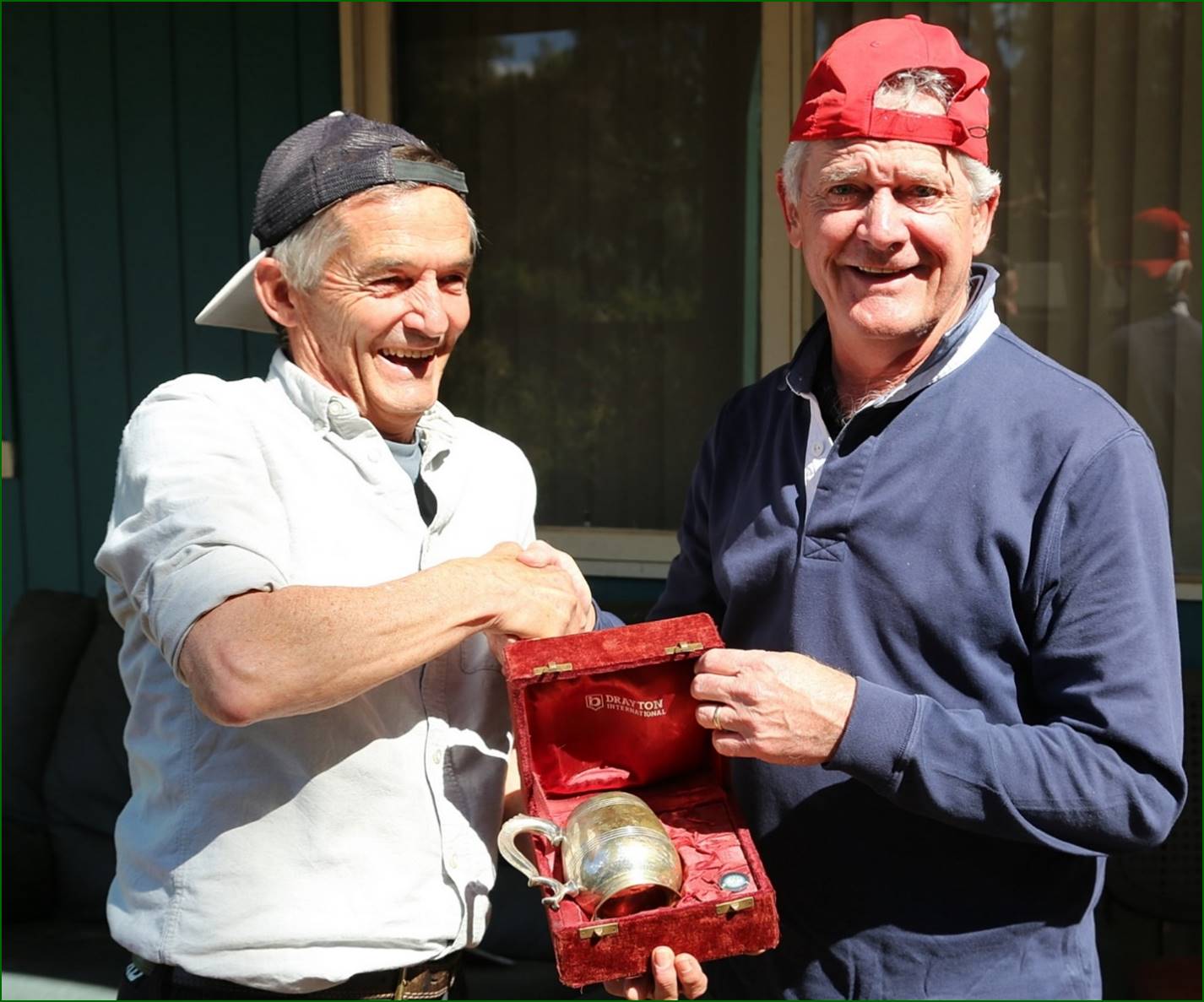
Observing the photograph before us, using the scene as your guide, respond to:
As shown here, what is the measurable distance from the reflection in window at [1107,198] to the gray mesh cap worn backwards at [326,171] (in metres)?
2.53

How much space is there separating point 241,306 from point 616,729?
0.83 meters

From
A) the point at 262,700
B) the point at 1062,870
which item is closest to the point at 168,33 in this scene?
the point at 262,700

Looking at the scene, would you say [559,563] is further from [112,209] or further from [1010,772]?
[112,209]

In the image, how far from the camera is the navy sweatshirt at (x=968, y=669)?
1643 mm

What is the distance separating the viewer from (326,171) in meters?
1.81

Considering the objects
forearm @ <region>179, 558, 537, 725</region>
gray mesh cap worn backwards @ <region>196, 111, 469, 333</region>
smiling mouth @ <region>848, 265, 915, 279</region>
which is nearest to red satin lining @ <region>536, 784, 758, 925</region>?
forearm @ <region>179, 558, 537, 725</region>

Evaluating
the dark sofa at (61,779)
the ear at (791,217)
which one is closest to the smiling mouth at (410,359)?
the ear at (791,217)

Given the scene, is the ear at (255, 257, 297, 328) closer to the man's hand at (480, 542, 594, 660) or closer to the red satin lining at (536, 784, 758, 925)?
the man's hand at (480, 542, 594, 660)

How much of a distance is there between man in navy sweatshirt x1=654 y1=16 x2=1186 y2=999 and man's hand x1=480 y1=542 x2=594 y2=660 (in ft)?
0.75

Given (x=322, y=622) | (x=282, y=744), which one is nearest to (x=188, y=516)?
(x=322, y=622)

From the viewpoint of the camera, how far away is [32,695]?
14.2ft

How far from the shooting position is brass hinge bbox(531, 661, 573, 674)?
68.9 inches

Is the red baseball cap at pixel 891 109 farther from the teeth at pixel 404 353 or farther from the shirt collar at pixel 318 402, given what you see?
the shirt collar at pixel 318 402

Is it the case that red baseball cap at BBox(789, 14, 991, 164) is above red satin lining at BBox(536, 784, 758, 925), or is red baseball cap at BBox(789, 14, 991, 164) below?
above
